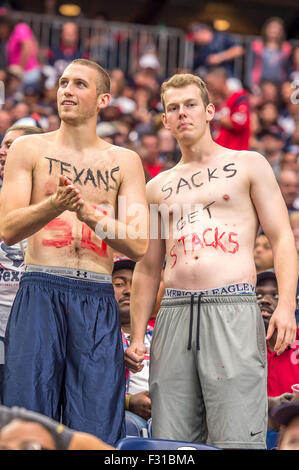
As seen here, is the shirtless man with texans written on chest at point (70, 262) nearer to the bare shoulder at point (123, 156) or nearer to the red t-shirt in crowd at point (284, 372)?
the bare shoulder at point (123, 156)

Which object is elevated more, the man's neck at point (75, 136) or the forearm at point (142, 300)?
the man's neck at point (75, 136)

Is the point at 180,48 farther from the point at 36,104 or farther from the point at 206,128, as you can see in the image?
the point at 206,128

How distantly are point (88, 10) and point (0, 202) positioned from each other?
12.9 m

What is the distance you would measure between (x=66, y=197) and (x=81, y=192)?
1.34 ft

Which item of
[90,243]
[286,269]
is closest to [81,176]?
[90,243]

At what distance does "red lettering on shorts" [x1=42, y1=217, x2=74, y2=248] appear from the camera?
3387mm

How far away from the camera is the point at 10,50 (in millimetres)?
10906

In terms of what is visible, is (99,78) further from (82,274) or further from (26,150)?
(82,274)

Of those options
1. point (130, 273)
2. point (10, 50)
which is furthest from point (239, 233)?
point (10, 50)

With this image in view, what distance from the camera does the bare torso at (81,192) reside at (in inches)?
133

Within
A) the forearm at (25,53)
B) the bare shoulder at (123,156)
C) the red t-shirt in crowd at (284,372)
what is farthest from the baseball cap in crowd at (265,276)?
the forearm at (25,53)

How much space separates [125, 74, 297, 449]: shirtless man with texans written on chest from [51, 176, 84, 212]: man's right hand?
721mm

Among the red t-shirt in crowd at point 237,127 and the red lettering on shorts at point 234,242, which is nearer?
the red lettering on shorts at point 234,242

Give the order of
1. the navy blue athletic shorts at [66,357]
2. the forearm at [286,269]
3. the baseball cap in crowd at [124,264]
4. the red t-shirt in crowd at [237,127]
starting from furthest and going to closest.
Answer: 1. the red t-shirt in crowd at [237,127]
2. the baseball cap in crowd at [124,264]
3. the forearm at [286,269]
4. the navy blue athletic shorts at [66,357]
